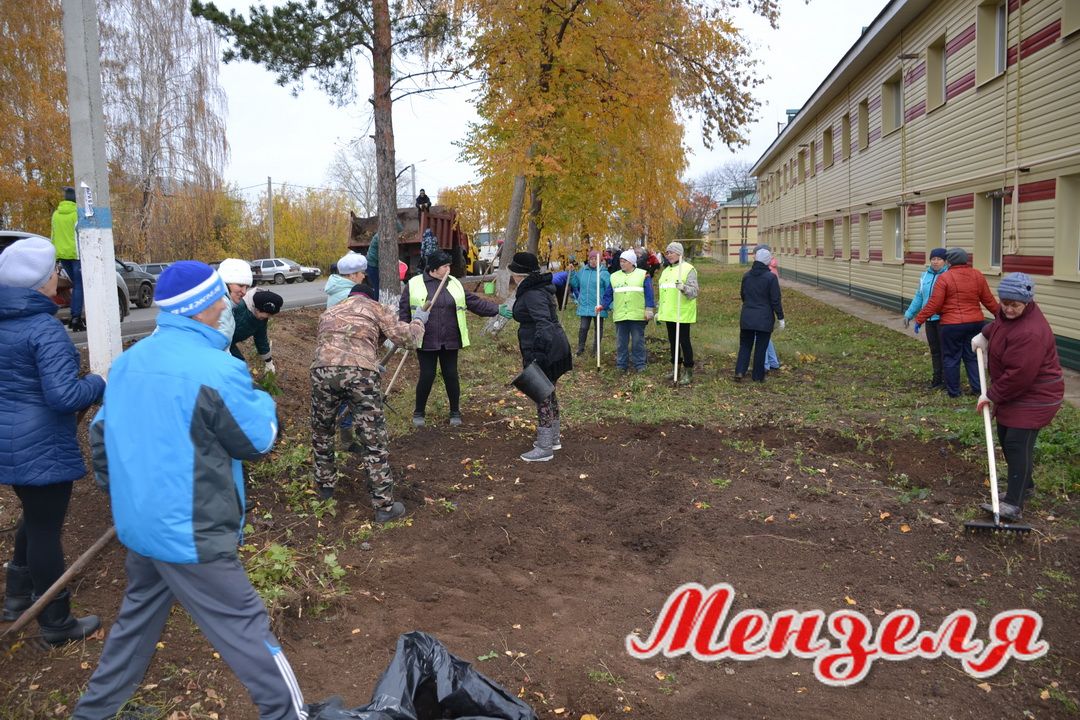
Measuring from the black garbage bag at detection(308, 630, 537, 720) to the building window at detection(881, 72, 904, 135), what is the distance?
62.5ft

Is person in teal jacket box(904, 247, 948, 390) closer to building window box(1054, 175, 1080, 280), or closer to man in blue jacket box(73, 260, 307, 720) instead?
building window box(1054, 175, 1080, 280)

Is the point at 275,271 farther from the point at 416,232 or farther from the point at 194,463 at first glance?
the point at 194,463

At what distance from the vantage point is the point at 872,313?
63.7ft

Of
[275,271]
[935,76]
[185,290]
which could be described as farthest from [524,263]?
[275,271]

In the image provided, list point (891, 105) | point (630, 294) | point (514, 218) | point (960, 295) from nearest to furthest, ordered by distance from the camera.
Result: point (960, 295) → point (630, 294) → point (514, 218) → point (891, 105)

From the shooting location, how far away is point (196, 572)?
278 cm

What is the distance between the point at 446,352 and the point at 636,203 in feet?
36.3

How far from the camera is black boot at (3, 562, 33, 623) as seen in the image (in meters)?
3.97

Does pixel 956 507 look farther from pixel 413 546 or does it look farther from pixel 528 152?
pixel 528 152

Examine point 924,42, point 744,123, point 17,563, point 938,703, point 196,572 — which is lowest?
point 938,703

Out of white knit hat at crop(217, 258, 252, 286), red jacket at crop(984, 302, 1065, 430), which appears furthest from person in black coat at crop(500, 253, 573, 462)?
red jacket at crop(984, 302, 1065, 430)

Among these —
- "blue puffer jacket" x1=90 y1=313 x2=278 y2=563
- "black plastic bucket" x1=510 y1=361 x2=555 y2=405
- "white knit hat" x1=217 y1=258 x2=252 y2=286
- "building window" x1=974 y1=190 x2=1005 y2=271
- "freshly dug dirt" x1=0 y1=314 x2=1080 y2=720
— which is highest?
"building window" x1=974 y1=190 x2=1005 y2=271

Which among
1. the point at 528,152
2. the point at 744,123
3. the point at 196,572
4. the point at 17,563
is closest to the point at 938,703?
the point at 196,572

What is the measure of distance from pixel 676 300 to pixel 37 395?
8051mm
